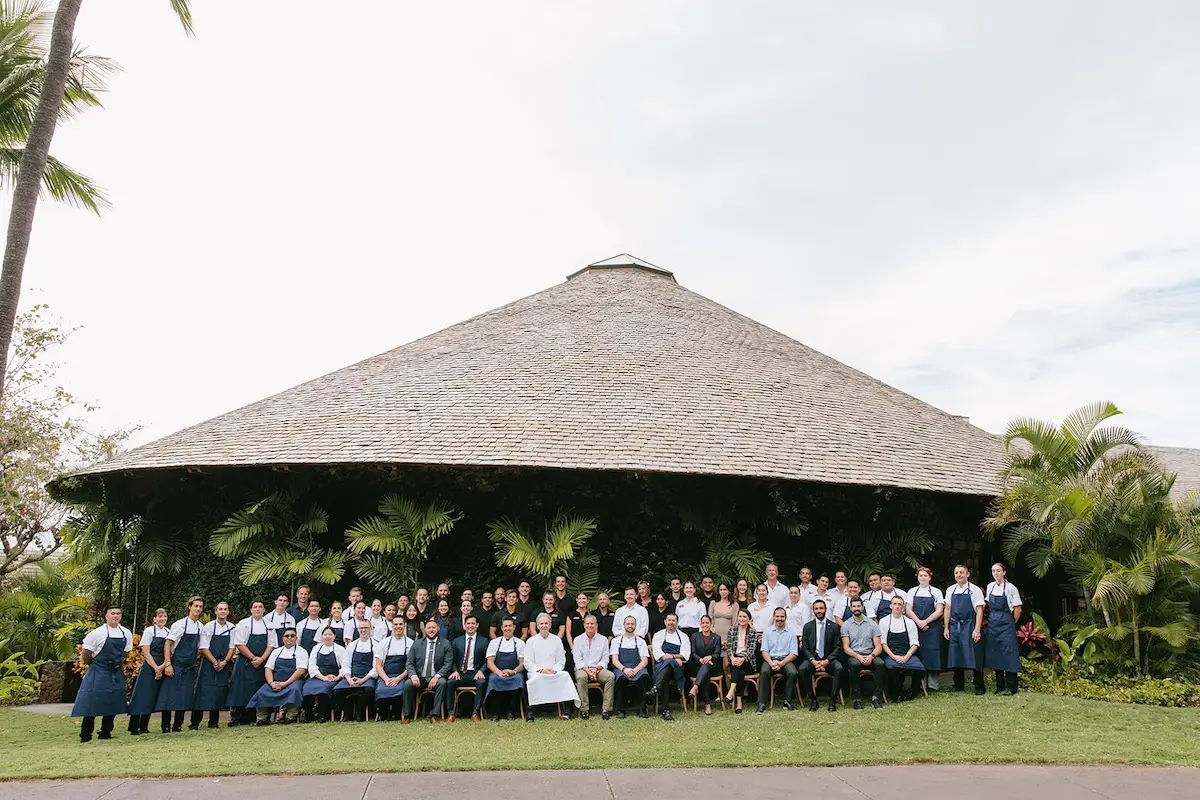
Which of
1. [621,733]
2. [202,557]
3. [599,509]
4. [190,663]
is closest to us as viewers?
[621,733]

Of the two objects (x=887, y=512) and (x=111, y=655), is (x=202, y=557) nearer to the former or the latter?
(x=111, y=655)

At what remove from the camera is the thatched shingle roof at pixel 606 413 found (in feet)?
42.4

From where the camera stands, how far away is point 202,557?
14.1 meters

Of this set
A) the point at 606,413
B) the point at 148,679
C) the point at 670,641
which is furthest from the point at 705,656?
the point at 148,679

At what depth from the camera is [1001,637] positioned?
11422 millimetres

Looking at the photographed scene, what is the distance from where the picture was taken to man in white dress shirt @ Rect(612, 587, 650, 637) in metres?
11.0

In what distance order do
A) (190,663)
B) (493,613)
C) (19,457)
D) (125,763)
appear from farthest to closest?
(19,457) < (493,613) < (190,663) < (125,763)

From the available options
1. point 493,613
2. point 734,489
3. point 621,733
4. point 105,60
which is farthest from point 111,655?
point 105,60

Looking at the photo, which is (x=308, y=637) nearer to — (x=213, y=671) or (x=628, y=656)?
(x=213, y=671)

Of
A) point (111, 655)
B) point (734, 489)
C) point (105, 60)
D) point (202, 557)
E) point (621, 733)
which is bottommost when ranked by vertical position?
point (621, 733)

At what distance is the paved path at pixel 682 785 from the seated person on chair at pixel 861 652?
11.2 ft

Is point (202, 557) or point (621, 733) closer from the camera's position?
point (621, 733)

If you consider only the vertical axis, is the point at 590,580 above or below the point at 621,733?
above

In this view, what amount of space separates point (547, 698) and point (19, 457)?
14.1 m
